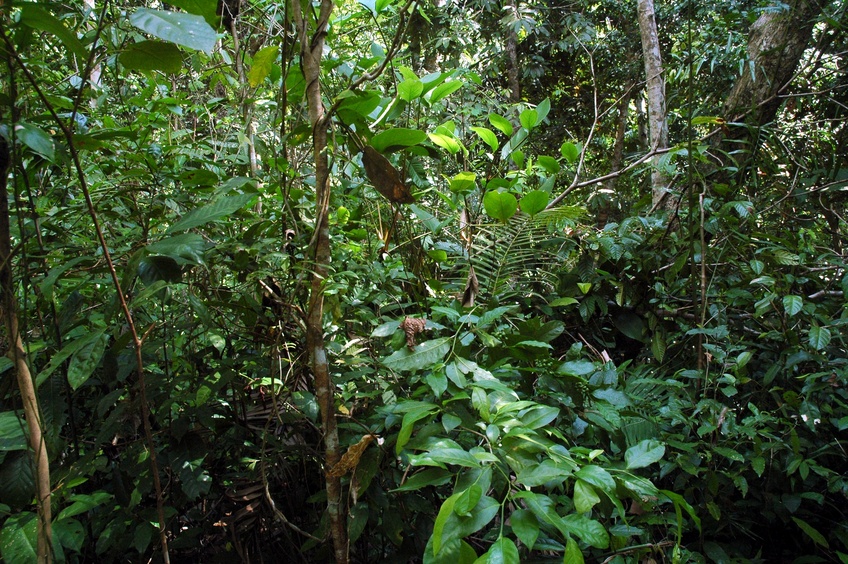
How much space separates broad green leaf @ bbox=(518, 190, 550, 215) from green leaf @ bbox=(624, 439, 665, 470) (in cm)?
75

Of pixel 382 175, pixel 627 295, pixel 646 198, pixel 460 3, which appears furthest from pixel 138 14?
pixel 460 3

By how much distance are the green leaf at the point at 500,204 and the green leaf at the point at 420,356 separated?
1.69 feet

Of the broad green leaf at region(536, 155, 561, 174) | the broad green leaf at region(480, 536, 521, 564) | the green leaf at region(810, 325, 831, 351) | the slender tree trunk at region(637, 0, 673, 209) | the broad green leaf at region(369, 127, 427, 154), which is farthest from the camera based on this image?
the slender tree trunk at region(637, 0, 673, 209)

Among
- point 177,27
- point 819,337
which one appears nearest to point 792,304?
point 819,337

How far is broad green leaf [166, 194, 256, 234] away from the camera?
41.5 inches

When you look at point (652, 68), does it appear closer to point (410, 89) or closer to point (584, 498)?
point (410, 89)

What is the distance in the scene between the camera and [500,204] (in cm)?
162

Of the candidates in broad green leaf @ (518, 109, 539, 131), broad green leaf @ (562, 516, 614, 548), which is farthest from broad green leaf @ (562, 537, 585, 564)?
broad green leaf @ (518, 109, 539, 131)

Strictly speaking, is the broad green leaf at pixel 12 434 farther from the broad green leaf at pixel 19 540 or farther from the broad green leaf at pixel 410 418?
the broad green leaf at pixel 410 418

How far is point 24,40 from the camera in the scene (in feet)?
3.46

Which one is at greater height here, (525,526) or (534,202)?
(534,202)

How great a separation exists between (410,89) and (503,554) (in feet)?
3.71

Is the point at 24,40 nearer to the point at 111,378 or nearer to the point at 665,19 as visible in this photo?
the point at 111,378

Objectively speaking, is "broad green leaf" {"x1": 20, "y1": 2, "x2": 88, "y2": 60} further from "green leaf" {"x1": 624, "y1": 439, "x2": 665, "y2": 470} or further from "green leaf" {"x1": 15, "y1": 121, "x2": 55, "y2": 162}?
"green leaf" {"x1": 624, "y1": 439, "x2": 665, "y2": 470}
